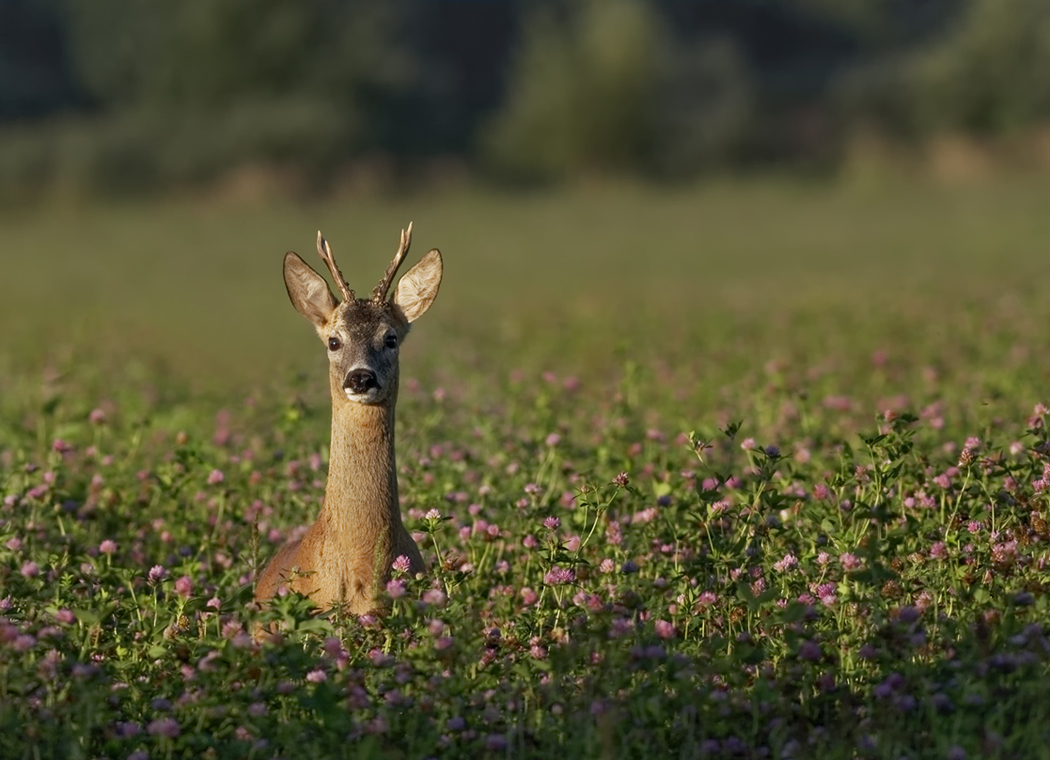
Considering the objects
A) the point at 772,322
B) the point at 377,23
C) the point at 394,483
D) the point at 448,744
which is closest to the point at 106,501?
the point at 394,483

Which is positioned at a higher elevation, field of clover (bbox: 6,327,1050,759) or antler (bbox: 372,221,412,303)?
antler (bbox: 372,221,412,303)

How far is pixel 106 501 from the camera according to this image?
7703 millimetres

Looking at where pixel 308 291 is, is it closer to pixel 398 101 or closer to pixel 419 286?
pixel 419 286

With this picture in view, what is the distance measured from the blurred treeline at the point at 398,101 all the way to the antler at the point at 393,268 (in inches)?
1282

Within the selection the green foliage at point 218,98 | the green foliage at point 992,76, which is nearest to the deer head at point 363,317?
the green foliage at point 218,98

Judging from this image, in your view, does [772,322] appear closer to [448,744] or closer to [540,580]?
[540,580]

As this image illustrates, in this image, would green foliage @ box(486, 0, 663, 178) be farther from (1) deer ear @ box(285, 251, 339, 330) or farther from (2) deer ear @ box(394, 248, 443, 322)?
(1) deer ear @ box(285, 251, 339, 330)

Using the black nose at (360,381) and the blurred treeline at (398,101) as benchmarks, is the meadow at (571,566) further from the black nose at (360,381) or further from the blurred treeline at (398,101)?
the blurred treeline at (398,101)

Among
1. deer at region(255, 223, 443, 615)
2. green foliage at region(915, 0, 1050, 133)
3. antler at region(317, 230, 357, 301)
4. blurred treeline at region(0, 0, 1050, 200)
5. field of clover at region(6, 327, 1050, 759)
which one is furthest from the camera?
green foliage at region(915, 0, 1050, 133)

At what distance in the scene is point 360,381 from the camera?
6.13m

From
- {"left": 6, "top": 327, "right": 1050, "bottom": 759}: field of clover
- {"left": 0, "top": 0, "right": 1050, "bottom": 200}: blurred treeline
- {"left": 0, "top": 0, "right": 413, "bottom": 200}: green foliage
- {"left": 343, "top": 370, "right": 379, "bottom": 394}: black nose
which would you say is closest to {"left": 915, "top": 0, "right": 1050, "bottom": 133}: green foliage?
{"left": 0, "top": 0, "right": 1050, "bottom": 200}: blurred treeline

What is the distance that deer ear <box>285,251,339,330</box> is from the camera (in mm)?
6520

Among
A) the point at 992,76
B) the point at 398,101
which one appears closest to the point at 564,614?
the point at 992,76

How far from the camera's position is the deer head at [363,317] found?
6.23m
